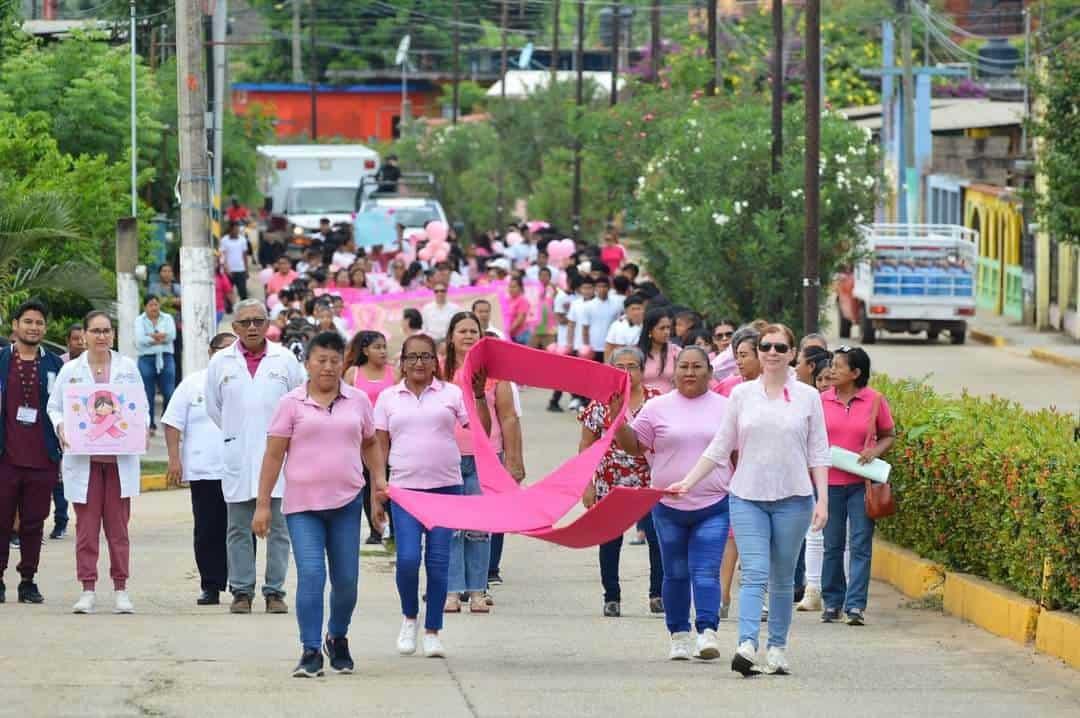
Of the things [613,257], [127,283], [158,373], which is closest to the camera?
[127,283]

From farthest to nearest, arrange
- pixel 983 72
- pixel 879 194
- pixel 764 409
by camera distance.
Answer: pixel 983 72 → pixel 879 194 → pixel 764 409

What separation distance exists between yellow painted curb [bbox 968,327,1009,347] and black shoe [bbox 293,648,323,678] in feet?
104

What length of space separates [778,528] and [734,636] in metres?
1.77

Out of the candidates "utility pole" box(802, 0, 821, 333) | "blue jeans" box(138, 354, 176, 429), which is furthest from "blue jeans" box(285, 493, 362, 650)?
"utility pole" box(802, 0, 821, 333)

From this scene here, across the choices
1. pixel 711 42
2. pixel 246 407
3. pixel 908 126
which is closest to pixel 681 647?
pixel 246 407

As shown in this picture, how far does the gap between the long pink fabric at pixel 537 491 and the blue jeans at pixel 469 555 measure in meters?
0.71

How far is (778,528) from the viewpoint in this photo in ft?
34.4

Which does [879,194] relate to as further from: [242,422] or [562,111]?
[562,111]

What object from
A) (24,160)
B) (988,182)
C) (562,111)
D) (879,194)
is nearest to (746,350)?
(24,160)

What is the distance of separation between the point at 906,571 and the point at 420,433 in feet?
14.8

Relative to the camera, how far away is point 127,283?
72.9 feet

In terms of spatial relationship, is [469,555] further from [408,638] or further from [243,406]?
[408,638]

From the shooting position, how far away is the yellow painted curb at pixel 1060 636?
36.1ft

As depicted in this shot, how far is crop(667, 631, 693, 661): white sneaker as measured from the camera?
10922mm
